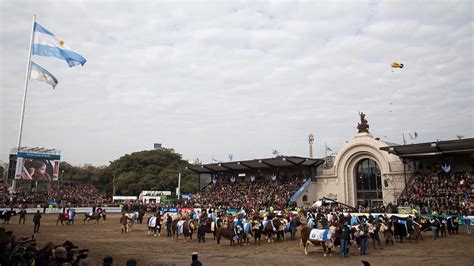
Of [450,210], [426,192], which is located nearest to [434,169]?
[426,192]

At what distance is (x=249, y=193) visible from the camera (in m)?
54.4

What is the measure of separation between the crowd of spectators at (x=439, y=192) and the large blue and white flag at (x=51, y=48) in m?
34.7

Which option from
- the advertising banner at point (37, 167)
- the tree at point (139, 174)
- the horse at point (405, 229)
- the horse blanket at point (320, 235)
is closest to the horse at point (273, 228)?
the horse blanket at point (320, 235)

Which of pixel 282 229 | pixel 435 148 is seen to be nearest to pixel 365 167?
pixel 435 148

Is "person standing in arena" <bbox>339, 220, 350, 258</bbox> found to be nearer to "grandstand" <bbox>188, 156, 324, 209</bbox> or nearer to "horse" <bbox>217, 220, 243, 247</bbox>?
"horse" <bbox>217, 220, 243, 247</bbox>

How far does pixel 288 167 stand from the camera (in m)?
54.3

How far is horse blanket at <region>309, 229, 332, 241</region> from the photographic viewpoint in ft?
55.1

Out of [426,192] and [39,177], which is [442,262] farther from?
[39,177]

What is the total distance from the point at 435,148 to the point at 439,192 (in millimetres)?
4500

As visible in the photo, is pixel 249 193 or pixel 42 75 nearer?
pixel 42 75

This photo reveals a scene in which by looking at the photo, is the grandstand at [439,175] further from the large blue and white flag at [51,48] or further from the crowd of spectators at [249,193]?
the large blue and white flag at [51,48]

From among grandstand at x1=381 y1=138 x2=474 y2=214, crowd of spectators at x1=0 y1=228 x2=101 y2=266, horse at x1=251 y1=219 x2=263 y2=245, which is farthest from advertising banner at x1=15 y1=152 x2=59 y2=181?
grandstand at x1=381 y1=138 x2=474 y2=214

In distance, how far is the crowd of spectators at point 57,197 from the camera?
4756 cm

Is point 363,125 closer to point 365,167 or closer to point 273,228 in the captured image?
point 365,167
